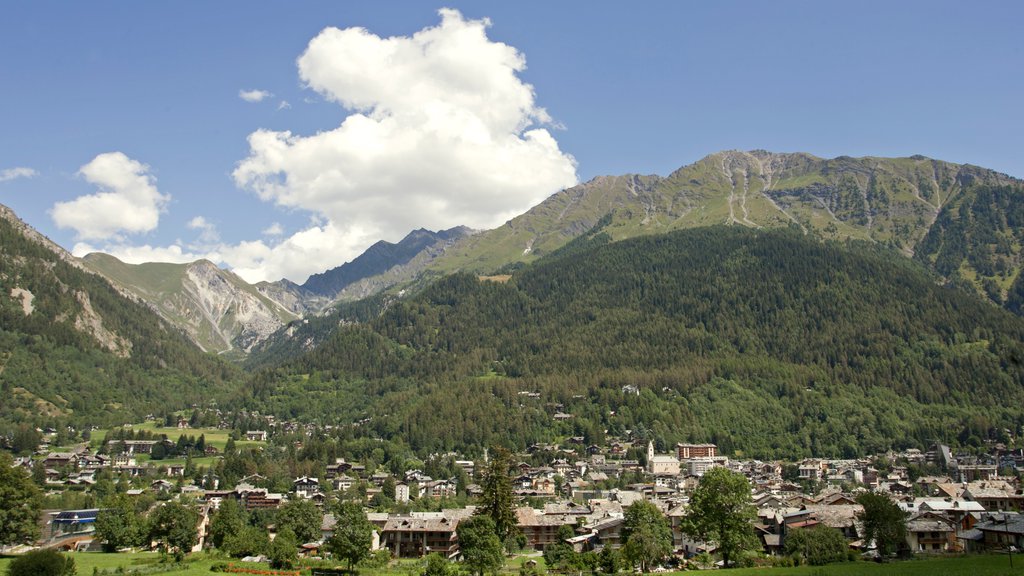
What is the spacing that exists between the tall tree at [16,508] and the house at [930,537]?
83148 millimetres

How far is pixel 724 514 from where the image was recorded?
7612 cm

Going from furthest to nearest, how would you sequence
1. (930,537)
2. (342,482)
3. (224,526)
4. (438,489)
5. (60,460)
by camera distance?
(60,460) → (342,482) → (438,489) → (224,526) → (930,537)

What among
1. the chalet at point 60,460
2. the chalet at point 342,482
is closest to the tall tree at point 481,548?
the chalet at point 342,482

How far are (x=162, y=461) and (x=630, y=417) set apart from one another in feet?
331

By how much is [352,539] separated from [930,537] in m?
54.5

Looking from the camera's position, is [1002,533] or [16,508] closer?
[1002,533]

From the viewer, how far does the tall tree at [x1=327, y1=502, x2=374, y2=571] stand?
74.2 m

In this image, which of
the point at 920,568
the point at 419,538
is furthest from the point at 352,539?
the point at 920,568

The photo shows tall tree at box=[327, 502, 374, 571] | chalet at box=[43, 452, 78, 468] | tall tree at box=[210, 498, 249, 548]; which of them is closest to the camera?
tall tree at box=[327, 502, 374, 571]

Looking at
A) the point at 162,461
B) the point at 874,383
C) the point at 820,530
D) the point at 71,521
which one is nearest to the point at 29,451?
the point at 162,461

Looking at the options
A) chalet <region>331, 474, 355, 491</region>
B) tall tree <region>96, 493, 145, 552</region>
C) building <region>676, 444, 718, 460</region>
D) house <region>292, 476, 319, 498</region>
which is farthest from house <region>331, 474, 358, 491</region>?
building <region>676, 444, 718, 460</region>

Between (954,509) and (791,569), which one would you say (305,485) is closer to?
(791,569)

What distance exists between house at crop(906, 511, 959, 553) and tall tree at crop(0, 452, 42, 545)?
273ft

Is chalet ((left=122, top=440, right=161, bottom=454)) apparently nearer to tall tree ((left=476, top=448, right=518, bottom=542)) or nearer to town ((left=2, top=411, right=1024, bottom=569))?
town ((left=2, top=411, right=1024, bottom=569))
